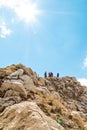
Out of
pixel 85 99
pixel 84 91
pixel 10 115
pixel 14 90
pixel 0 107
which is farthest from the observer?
pixel 84 91

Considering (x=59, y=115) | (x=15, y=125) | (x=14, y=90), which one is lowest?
(x=15, y=125)

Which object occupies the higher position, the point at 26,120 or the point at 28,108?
the point at 28,108

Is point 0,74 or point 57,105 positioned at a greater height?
point 0,74

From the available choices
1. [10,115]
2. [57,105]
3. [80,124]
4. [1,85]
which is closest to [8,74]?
[1,85]

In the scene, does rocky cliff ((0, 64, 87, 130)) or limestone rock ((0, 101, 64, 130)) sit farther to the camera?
rocky cliff ((0, 64, 87, 130))

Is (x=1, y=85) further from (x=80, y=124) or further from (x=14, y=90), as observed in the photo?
(x=80, y=124)

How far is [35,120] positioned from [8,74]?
41.5ft

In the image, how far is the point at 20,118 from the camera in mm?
11594

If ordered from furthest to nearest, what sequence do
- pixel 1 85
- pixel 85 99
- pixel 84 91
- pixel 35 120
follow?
pixel 84 91
pixel 85 99
pixel 1 85
pixel 35 120

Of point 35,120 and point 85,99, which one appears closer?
point 35,120

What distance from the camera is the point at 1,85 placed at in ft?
65.4

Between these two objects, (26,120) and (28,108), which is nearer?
(26,120)

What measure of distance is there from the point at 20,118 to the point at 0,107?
17.7ft

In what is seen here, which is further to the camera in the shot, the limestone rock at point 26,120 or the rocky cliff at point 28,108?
the rocky cliff at point 28,108
